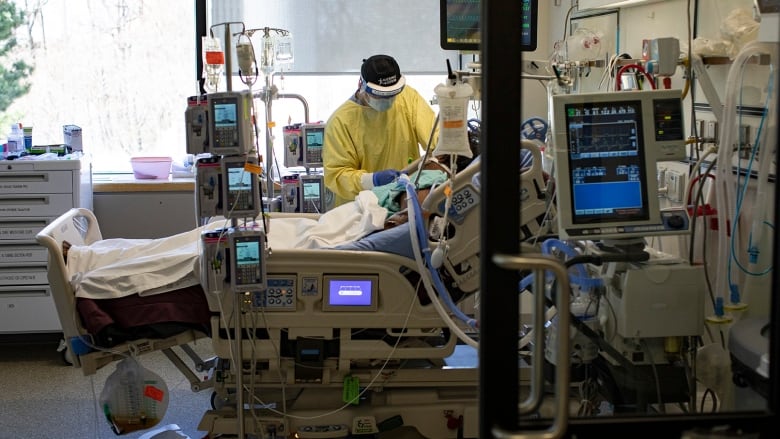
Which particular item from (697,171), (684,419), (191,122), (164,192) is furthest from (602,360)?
(164,192)

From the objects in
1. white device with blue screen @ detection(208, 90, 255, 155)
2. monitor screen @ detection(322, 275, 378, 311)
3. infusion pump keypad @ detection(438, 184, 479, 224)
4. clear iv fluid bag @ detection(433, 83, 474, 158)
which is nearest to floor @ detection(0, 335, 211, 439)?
monitor screen @ detection(322, 275, 378, 311)

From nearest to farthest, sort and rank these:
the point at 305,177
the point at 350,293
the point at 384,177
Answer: the point at 350,293 → the point at 384,177 → the point at 305,177

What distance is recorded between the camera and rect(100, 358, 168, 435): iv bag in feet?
11.3

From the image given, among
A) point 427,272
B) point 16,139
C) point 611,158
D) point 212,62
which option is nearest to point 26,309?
point 16,139

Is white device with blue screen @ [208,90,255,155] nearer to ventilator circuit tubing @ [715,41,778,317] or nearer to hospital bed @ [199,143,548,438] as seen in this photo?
hospital bed @ [199,143,548,438]

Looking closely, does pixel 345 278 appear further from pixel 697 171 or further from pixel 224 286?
pixel 697 171

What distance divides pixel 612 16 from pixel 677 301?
1915 millimetres

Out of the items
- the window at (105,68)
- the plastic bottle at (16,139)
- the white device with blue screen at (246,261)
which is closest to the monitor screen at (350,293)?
the white device with blue screen at (246,261)

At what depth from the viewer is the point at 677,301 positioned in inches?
113

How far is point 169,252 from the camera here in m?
3.53

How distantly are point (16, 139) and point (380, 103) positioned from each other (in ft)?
7.15

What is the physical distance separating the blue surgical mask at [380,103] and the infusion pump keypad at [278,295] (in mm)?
1397

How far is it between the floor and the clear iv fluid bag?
6.13 ft

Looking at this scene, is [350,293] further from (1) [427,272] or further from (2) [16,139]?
(2) [16,139]
